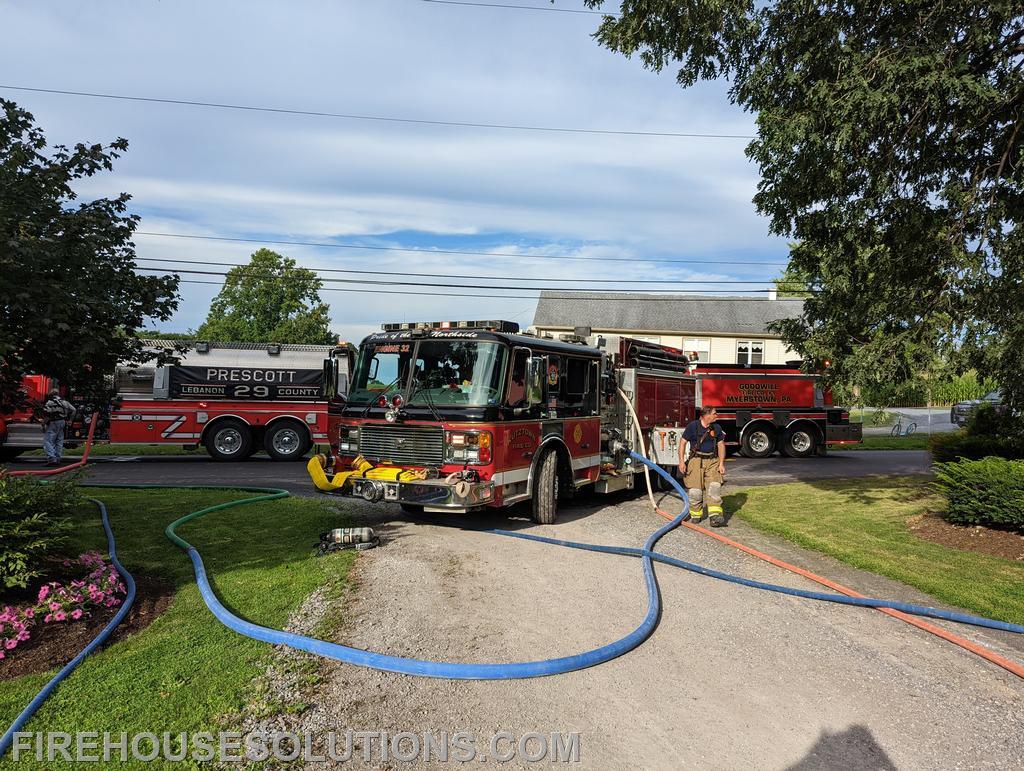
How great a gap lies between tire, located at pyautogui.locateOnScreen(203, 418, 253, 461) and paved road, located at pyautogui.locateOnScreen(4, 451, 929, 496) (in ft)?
1.05

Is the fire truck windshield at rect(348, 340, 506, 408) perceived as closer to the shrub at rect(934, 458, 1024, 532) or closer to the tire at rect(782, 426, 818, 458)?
the shrub at rect(934, 458, 1024, 532)

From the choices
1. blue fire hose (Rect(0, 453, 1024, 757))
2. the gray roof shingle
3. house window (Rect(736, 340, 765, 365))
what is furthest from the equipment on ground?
house window (Rect(736, 340, 765, 365))

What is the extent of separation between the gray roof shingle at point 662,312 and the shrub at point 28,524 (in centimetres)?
3970

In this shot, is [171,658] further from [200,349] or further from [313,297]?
[313,297]

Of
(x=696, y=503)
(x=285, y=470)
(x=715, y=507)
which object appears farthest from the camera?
(x=285, y=470)

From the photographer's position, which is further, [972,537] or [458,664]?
[972,537]

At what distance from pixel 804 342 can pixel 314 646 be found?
7.51 metres

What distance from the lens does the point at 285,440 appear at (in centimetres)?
1814

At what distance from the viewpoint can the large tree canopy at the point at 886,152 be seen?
7.49 metres

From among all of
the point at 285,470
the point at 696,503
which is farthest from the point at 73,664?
the point at 285,470

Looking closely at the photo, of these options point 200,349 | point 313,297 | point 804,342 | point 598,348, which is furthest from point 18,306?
point 313,297

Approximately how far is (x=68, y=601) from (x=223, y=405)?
44.2 ft

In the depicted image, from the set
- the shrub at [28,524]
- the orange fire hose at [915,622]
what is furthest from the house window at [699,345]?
the shrub at [28,524]

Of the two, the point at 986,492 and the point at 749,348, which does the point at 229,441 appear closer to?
the point at 986,492
